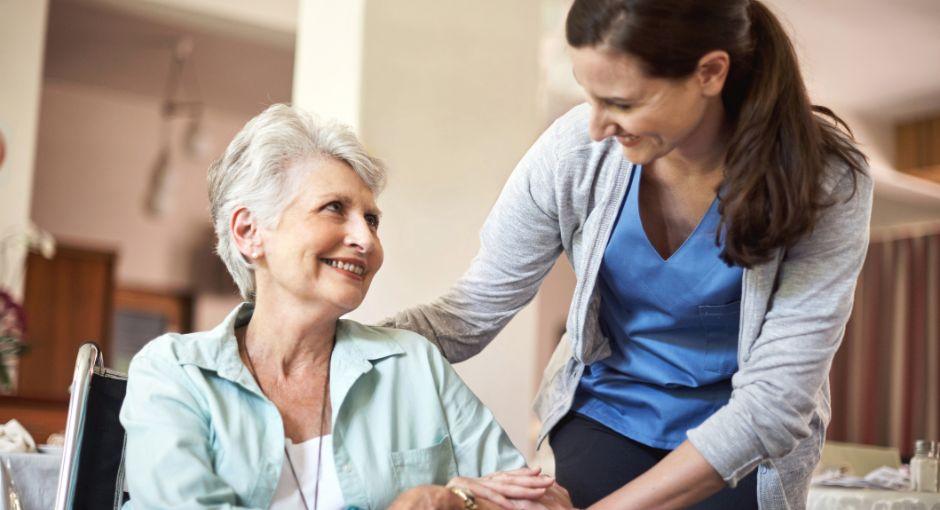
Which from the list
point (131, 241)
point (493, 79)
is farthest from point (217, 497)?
point (131, 241)

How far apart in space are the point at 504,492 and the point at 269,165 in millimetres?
603

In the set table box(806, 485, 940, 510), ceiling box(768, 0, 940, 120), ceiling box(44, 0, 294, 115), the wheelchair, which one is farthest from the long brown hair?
ceiling box(44, 0, 294, 115)

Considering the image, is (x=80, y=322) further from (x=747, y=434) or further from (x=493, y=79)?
(x=747, y=434)

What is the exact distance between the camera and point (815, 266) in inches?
61.4

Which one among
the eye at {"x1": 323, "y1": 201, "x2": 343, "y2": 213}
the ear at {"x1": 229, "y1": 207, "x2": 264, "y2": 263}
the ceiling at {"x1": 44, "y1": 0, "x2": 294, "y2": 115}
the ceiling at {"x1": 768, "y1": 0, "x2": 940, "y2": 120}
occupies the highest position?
the ceiling at {"x1": 768, "y1": 0, "x2": 940, "y2": 120}

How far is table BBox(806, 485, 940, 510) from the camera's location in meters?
2.45

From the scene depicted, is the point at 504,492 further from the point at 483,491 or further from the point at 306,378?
the point at 306,378

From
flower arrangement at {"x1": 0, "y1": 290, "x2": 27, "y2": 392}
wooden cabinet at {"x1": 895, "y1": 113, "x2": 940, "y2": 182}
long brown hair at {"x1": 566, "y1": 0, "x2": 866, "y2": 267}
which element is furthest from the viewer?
wooden cabinet at {"x1": 895, "y1": 113, "x2": 940, "y2": 182}

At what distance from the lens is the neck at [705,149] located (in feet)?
5.10

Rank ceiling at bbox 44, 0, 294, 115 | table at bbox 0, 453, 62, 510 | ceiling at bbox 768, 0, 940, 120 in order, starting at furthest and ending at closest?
ceiling at bbox 44, 0, 294, 115 < ceiling at bbox 768, 0, 940, 120 < table at bbox 0, 453, 62, 510

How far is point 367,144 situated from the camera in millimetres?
4035

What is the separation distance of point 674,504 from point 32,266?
21.2 feet

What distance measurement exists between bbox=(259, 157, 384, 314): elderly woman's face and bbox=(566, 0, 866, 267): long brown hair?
443mm

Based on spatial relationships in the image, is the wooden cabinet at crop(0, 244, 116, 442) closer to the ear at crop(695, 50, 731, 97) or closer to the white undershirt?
the white undershirt
